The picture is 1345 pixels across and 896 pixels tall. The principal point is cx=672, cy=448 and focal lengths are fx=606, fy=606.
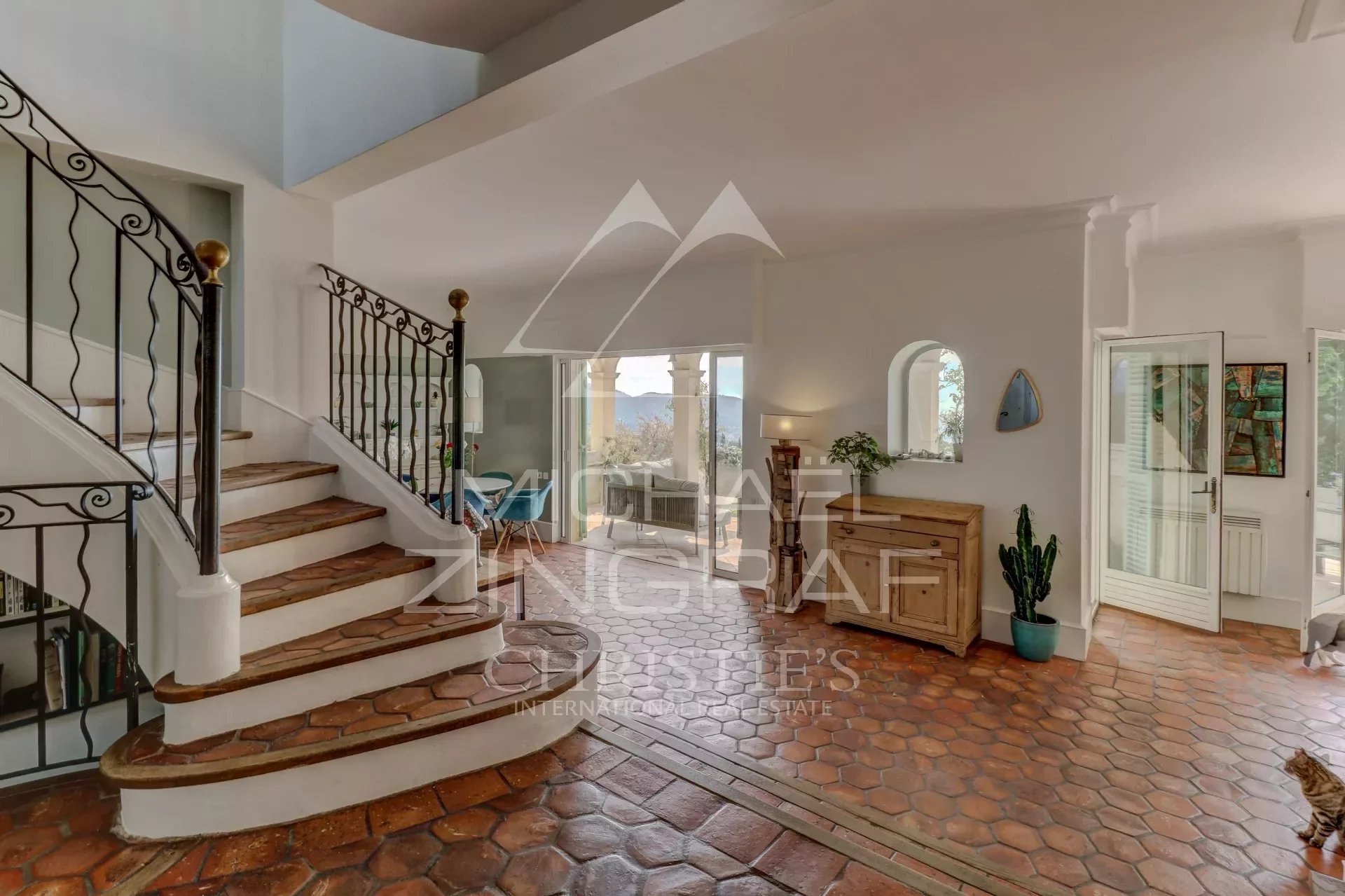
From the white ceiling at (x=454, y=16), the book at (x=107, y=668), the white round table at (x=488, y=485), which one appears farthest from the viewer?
the white round table at (x=488, y=485)

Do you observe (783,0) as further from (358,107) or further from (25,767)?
(25,767)

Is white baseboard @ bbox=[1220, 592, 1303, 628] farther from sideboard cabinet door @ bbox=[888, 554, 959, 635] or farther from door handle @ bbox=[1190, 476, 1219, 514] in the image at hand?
sideboard cabinet door @ bbox=[888, 554, 959, 635]

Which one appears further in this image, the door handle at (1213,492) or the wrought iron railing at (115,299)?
the door handle at (1213,492)

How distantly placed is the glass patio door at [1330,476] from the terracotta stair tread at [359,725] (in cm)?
505

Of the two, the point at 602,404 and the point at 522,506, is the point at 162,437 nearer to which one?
the point at 522,506

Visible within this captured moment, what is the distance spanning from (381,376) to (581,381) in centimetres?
229

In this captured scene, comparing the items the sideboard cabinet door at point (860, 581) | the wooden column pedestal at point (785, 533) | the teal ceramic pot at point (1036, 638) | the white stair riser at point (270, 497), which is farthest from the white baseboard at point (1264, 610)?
the white stair riser at point (270, 497)

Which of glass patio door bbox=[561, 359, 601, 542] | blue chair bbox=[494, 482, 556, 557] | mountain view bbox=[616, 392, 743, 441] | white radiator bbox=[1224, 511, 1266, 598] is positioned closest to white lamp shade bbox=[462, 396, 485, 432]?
glass patio door bbox=[561, 359, 601, 542]

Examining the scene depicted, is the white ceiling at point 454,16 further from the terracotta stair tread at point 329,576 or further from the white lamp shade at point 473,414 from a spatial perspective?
the white lamp shade at point 473,414

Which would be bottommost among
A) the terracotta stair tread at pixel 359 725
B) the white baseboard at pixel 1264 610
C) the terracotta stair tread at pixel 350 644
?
A: the white baseboard at pixel 1264 610

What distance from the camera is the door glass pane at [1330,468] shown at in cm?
415

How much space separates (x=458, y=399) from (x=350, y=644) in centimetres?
117

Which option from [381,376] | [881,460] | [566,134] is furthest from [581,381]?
[566,134]

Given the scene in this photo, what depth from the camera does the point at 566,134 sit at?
8.88 ft
